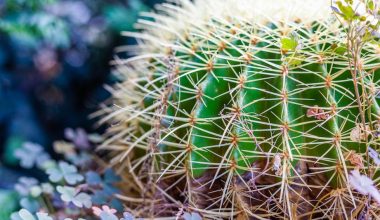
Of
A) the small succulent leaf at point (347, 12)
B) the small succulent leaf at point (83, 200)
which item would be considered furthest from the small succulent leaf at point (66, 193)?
the small succulent leaf at point (347, 12)

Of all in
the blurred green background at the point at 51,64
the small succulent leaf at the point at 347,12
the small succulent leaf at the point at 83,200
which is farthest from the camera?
the blurred green background at the point at 51,64

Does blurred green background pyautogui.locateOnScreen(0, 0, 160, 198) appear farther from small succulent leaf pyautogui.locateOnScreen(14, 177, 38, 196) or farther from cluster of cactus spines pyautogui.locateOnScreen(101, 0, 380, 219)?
cluster of cactus spines pyautogui.locateOnScreen(101, 0, 380, 219)

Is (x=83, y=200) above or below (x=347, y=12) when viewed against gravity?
below

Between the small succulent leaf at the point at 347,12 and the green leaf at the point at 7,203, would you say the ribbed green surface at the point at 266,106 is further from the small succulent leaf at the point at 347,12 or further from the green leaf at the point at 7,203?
the green leaf at the point at 7,203

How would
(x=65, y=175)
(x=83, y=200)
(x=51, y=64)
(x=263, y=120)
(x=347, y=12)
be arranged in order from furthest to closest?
(x=51, y=64) < (x=65, y=175) < (x=83, y=200) < (x=263, y=120) < (x=347, y=12)

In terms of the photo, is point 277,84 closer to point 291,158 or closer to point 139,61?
point 291,158

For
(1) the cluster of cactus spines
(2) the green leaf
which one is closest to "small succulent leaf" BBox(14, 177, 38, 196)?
(2) the green leaf

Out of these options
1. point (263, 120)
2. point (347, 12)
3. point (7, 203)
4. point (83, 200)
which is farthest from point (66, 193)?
point (347, 12)

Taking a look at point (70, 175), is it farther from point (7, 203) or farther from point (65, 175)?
point (7, 203)

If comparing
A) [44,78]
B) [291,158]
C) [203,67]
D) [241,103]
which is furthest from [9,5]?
[291,158]
